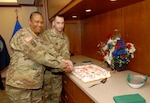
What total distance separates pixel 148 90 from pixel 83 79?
515 mm

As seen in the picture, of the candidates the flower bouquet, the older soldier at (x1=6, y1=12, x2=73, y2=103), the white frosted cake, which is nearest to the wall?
the flower bouquet

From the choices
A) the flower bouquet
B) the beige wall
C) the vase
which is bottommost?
the vase

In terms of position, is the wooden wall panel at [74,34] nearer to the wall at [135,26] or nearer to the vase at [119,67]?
the wall at [135,26]

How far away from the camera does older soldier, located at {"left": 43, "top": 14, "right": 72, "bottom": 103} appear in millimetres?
1891

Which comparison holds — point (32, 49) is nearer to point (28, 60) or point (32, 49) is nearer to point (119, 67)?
point (28, 60)

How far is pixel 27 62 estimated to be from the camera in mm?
1472

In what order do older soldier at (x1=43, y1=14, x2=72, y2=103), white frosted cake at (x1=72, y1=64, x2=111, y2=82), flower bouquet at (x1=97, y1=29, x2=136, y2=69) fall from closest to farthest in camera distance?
white frosted cake at (x1=72, y1=64, x2=111, y2=82) → flower bouquet at (x1=97, y1=29, x2=136, y2=69) → older soldier at (x1=43, y1=14, x2=72, y2=103)

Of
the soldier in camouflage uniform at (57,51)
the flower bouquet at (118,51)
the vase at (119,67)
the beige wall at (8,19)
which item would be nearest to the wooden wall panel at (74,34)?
the soldier in camouflage uniform at (57,51)

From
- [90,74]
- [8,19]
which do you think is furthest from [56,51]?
[8,19]

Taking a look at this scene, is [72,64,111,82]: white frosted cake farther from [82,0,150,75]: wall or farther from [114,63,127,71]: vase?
[82,0,150,75]: wall

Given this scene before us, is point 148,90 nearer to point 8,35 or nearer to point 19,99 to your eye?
point 19,99

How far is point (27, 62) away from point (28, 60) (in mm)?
21

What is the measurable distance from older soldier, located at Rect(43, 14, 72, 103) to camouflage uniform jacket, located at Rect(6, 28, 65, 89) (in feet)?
1.25

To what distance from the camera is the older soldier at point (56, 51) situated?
1.89m
